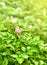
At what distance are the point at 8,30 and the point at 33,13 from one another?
1407 millimetres

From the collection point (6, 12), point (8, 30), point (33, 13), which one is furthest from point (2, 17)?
point (33, 13)

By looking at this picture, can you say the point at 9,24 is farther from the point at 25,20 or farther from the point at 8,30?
the point at 25,20

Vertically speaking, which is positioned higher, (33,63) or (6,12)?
(6,12)

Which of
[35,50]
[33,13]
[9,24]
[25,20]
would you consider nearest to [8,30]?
[9,24]

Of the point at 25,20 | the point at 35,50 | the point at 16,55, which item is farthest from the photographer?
the point at 25,20

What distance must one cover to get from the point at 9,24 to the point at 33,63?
2.51ft

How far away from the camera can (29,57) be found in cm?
294

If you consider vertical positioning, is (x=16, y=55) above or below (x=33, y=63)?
above

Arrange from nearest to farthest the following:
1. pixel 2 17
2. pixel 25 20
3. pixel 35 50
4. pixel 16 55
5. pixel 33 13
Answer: pixel 16 55
pixel 35 50
pixel 2 17
pixel 25 20
pixel 33 13

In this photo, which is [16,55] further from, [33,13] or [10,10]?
[33,13]

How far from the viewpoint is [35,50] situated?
2.98 m

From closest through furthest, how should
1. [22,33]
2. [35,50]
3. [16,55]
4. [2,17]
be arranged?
[16,55]
[35,50]
[22,33]
[2,17]

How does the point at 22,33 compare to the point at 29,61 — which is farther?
the point at 22,33

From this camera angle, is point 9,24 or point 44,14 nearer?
point 9,24
